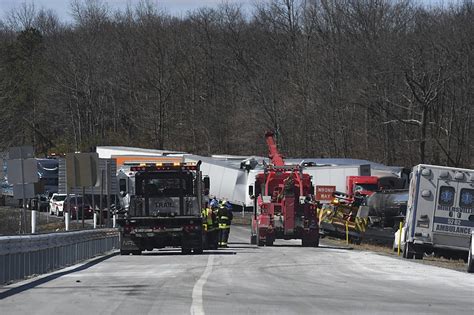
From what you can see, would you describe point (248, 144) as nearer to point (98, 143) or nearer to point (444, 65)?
point (98, 143)

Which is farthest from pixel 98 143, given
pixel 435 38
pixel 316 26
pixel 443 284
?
pixel 443 284

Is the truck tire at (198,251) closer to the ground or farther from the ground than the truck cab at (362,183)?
closer to the ground

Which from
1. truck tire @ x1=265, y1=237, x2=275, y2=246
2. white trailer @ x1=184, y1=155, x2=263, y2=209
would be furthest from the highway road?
white trailer @ x1=184, y1=155, x2=263, y2=209

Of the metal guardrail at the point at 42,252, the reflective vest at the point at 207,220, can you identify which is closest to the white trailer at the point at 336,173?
the reflective vest at the point at 207,220

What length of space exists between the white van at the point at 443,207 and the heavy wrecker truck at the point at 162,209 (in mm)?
6295

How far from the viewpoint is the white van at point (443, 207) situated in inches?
1054

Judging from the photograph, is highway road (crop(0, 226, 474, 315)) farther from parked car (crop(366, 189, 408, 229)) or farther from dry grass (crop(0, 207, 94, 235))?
dry grass (crop(0, 207, 94, 235))

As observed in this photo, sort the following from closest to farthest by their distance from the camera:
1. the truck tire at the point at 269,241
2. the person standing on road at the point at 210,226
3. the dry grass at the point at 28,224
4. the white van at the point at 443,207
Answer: the white van at the point at 443,207
the person standing on road at the point at 210,226
the truck tire at the point at 269,241
the dry grass at the point at 28,224

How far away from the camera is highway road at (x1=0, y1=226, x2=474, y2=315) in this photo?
13.2m

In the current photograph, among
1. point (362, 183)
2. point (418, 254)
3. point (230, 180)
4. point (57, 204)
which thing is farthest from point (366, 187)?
point (57, 204)

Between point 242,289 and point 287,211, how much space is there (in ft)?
63.9

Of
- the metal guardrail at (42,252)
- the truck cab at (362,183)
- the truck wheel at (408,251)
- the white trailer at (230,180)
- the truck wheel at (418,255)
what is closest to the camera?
the metal guardrail at (42,252)

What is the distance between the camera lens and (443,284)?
17734 millimetres

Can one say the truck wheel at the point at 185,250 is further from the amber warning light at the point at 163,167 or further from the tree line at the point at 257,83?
the tree line at the point at 257,83
